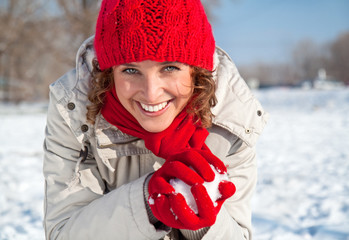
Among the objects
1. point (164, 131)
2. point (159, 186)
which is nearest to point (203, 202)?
point (159, 186)

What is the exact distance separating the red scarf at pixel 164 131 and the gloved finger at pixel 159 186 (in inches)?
12.0

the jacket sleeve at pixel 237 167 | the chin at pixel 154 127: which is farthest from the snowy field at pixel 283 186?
the chin at pixel 154 127

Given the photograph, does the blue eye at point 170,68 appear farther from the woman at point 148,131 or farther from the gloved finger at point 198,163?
the gloved finger at point 198,163

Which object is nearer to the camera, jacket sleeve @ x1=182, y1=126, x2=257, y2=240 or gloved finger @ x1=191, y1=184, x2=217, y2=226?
gloved finger @ x1=191, y1=184, x2=217, y2=226

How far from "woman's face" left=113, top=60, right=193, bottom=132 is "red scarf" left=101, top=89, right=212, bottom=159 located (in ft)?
0.13

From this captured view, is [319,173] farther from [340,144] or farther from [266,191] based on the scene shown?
[340,144]

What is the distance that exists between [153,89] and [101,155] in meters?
0.42

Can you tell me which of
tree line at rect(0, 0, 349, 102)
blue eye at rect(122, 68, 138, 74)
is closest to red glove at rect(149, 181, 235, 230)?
blue eye at rect(122, 68, 138, 74)

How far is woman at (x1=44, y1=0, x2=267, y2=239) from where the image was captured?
1.23m

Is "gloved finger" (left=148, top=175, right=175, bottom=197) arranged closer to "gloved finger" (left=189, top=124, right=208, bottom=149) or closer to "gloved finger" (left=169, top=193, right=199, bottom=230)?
"gloved finger" (left=169, top=193, right=199, bottom=230)

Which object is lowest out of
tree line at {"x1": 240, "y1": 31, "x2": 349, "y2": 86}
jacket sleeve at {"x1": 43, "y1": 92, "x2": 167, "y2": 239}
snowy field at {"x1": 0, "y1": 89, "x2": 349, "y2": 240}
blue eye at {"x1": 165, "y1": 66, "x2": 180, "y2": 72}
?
tree line at {"x1": 240, "y1": 31, "x2": 349, "y2": 86}

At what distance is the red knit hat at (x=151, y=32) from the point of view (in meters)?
1.38

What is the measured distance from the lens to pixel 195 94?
61.5 inches

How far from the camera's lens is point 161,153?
1512mm
